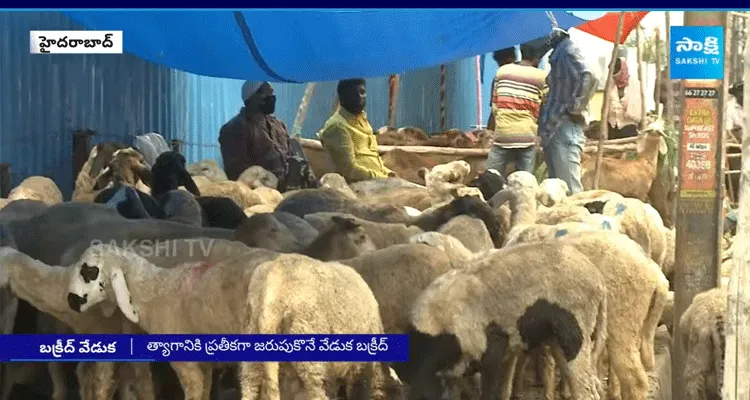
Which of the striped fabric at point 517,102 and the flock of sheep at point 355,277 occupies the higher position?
the striped fabric at point 517,102

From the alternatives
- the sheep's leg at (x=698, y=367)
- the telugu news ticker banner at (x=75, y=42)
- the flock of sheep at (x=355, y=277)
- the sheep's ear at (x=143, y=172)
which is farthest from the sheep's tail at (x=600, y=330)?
the telugu news ticker banner at (x=75, y=42)

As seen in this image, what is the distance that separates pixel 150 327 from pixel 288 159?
1.09m

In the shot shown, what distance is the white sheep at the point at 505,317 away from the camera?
6258 millimetres

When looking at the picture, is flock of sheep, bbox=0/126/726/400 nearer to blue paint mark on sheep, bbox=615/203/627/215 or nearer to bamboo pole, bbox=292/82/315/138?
blue paint mark on sheep, bbox=615/203/627/215

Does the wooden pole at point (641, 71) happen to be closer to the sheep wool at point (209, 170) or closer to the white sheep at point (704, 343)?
the white sheep at point (704, 343)

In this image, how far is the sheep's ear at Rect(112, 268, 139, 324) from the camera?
6393 millimetres

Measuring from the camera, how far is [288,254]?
6.23 m

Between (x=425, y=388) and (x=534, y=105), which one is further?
(x=534, y=105)

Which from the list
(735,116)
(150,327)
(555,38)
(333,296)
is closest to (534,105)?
(555,38)

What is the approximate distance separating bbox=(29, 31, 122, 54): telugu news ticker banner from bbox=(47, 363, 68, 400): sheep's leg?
1.56 m

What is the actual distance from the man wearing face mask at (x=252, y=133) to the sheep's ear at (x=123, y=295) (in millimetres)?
724

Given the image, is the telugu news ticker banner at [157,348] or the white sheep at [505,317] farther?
the white sheep at [505,317]
